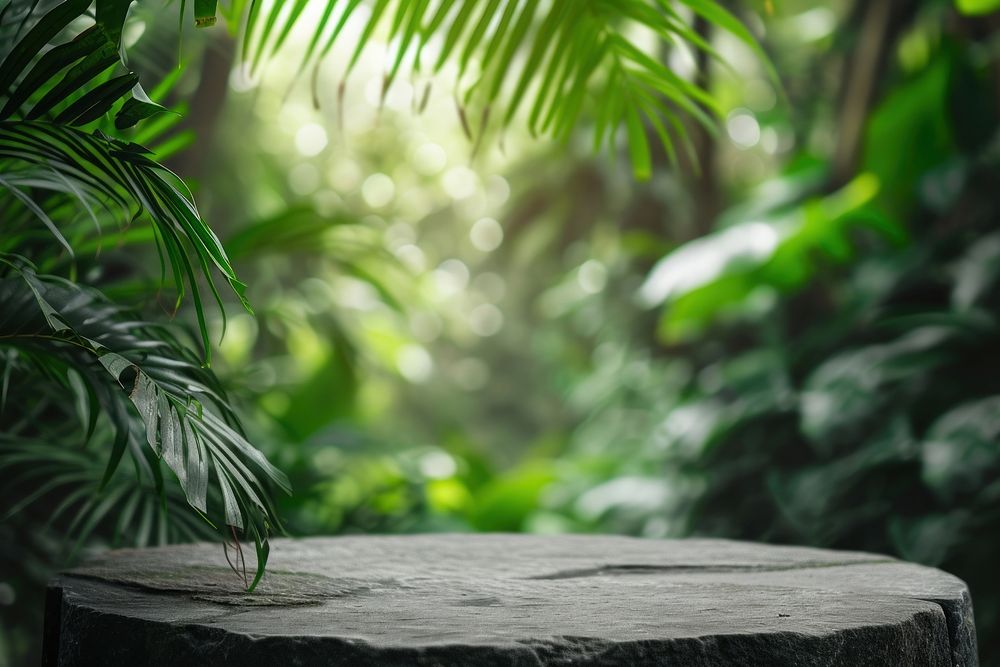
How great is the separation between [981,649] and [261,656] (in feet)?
5.78

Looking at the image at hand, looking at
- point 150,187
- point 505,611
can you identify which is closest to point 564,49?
point 150,187

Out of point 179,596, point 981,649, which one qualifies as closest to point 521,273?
point 981,649

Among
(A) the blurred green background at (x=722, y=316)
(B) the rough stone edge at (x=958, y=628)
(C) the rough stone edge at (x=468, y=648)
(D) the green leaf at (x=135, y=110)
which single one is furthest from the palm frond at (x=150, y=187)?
(B) the rough stone edge at (x=958, y=628)

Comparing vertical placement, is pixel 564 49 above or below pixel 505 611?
above

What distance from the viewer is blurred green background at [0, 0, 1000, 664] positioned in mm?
1967

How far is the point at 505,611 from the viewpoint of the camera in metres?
0.77

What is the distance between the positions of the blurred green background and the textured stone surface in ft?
1.64

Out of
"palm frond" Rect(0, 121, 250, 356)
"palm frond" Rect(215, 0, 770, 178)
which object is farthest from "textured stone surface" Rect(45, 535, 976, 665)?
"palm frond" Rect(215, 0, 770, 178)

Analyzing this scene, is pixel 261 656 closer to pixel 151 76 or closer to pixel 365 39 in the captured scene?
pixel 365 39

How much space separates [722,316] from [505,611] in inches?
112

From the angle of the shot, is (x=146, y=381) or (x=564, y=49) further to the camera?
(x=564, y=49)

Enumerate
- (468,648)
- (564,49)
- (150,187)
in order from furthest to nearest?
(564,49) → (150,187) → (468,648)

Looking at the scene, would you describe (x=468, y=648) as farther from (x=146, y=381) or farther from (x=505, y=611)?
(x=146, y=381)

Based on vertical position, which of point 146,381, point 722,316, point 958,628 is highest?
point 722,316
